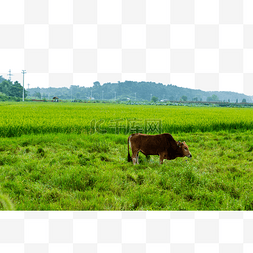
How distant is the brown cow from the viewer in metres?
3.94

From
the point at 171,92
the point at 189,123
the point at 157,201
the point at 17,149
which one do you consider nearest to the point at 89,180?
the point at 157,201

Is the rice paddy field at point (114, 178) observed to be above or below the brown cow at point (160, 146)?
below

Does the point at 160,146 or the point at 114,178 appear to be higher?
the point at 160,146

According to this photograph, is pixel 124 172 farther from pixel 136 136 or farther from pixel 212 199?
pixel 212 199

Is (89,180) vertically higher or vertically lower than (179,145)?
lower

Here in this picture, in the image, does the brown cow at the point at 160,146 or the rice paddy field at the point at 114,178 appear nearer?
the rice paddy field at the point at 114,178

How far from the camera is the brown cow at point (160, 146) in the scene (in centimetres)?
394

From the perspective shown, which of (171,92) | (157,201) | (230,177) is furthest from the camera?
(171,92)

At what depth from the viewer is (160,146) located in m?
3.96

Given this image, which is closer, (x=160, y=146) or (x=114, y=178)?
(x=114, y=178)

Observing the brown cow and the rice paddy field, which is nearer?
the rice paddy field

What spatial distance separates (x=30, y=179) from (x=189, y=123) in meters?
6.95

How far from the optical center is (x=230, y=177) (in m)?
3.79

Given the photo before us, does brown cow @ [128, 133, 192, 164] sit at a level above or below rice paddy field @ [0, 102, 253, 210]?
above
